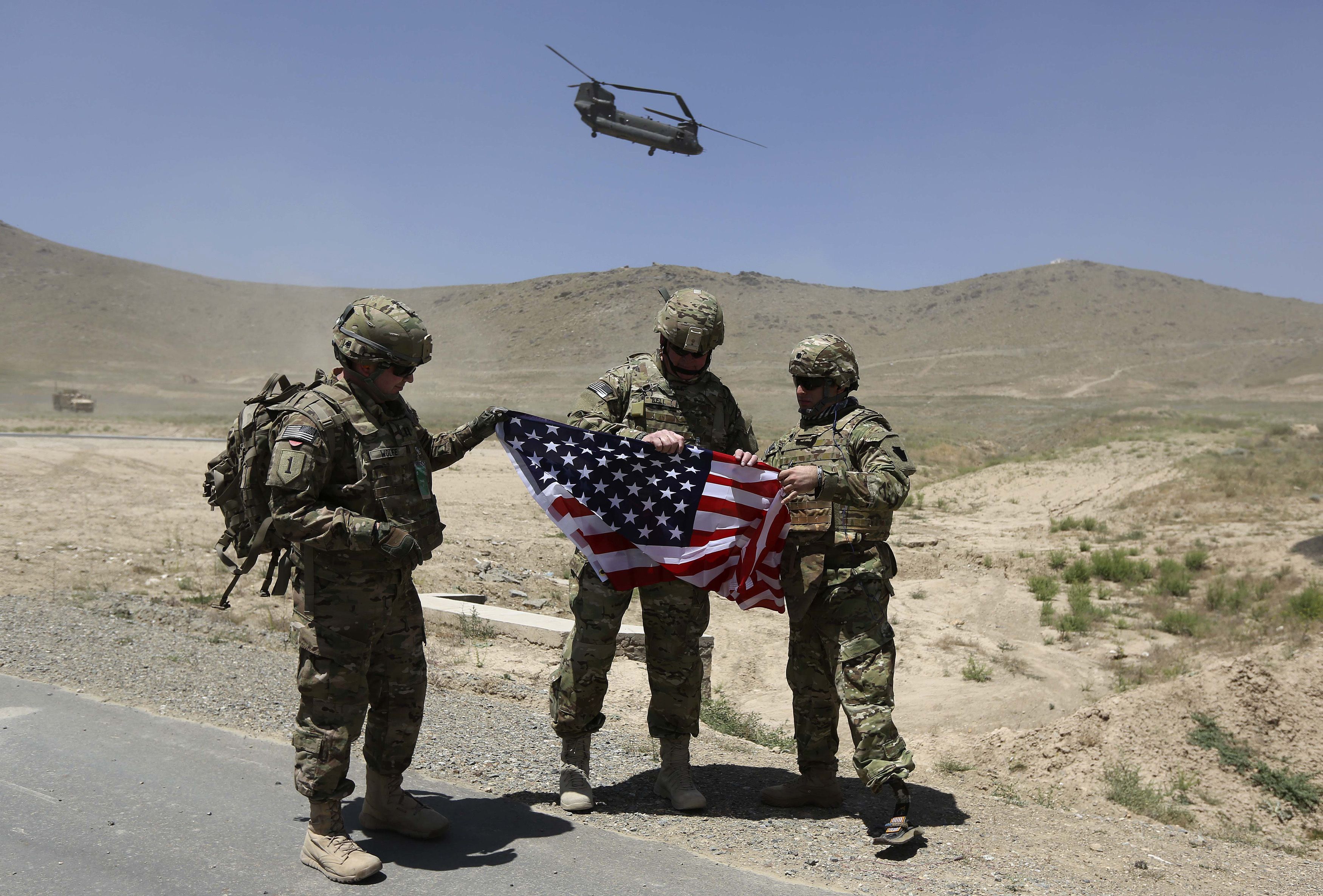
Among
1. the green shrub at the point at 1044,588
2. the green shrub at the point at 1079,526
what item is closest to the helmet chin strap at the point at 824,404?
the green shrub at the point at 1044,588

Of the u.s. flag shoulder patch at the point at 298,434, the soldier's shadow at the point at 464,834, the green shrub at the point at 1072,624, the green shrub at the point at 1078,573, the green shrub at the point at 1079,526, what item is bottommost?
the green shrub at the point at 1072,624

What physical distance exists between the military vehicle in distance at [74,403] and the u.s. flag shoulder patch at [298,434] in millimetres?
46526

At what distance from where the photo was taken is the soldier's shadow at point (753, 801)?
4.90m

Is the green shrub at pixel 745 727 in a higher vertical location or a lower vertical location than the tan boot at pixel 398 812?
lower

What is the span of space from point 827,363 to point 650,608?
1.58m

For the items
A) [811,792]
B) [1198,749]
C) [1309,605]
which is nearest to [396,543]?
[811,792]

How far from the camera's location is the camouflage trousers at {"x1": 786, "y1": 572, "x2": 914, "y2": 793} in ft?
14.9

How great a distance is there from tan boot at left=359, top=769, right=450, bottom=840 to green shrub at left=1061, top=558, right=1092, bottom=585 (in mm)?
13065

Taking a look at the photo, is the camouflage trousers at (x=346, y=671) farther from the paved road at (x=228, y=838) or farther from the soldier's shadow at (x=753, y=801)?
the soldier's shadow at (x=753, y=801)

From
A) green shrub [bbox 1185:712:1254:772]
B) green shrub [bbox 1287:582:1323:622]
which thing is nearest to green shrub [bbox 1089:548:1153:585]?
green shrub [bbox 1287:582:1323:622]

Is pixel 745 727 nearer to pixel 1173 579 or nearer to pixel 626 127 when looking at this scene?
pixel 1173 579

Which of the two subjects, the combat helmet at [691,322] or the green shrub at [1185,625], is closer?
the combat helmet at [691,322]

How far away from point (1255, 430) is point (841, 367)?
33.8m

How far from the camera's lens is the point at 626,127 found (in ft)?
128
